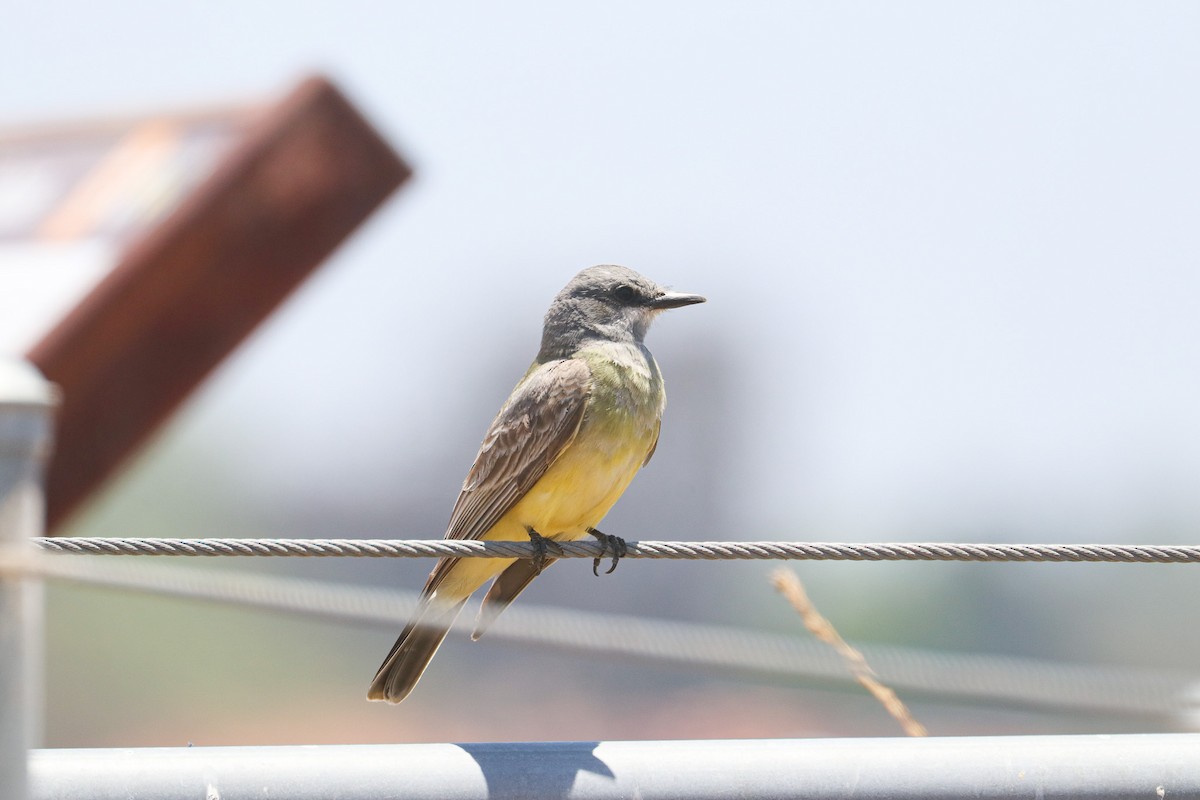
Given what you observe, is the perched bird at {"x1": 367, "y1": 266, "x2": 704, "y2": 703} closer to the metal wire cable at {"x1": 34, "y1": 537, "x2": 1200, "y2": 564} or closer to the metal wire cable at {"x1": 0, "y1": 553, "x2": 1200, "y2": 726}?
the metal wire cable at {"x1": 0, "y1": 553, "x2": 1200, "y2": 726}

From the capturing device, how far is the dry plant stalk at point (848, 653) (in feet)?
10.5

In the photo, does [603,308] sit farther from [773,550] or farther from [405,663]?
[773,550]

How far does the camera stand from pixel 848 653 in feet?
10.6

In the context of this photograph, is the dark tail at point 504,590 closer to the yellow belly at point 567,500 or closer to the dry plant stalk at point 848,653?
the yellow belly at point 567,500

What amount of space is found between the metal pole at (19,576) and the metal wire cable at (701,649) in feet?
3.71

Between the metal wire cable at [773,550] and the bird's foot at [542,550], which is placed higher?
the bird's foot at [542,550]

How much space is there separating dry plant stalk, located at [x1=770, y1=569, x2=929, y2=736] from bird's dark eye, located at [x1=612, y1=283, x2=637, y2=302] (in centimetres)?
161

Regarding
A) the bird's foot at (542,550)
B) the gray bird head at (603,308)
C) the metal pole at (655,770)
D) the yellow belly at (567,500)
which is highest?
the gray bird head at (603,308)

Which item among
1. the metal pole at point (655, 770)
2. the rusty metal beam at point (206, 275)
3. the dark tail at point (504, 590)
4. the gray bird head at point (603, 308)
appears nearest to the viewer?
the metal pole at point (655, 770)

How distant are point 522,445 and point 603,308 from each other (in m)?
0.77

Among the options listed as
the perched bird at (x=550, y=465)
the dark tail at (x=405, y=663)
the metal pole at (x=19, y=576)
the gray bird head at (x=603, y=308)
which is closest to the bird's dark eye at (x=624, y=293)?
the gray bird head at (x=603, y=308)

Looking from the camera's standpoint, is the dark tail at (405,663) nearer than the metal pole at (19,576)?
No

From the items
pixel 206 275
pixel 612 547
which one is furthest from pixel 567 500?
pixel 206 275

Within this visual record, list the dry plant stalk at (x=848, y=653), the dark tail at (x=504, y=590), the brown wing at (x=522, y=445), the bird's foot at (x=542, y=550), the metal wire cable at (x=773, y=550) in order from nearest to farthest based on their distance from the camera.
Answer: the metal wire cable at (x=773, y=550) → the dry plant stalk at (x=848, y=653) → the bird's foot at (x=542, y=550) → the dark tail at (x=504, y=590) → the brown wing at (x=522, y=445)
